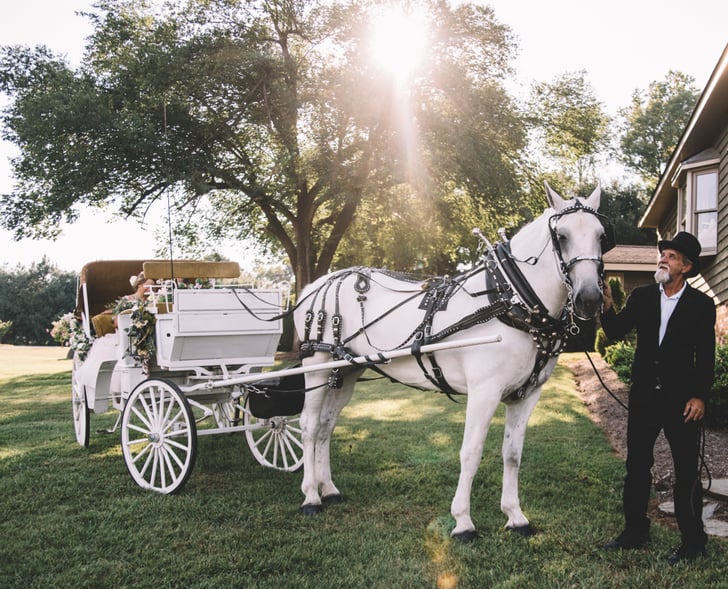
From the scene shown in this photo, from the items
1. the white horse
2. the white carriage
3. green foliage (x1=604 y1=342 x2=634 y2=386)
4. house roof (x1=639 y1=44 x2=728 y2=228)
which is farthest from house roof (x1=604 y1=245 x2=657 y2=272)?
the white horse

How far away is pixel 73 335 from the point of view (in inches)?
345

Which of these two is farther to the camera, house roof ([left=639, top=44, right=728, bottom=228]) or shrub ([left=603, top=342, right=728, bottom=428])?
house roof ([left=639, top=44, right=728, bottom=228])

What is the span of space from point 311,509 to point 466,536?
147 centimetres

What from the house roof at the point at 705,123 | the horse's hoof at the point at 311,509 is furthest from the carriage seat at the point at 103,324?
the house roof at the point at 705,123

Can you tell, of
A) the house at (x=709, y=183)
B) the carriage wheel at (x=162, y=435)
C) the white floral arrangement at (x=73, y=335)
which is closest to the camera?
the carriage wheel at (x=162, y=435)

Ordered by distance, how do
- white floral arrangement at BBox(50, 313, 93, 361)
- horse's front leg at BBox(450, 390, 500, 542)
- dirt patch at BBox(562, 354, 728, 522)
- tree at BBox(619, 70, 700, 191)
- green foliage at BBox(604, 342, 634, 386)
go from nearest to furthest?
horse's front leg at BBox(450, 390, 500, 542)
dirt patch at BBox(562, 354, 728, 522)
white floral arrangement at BBox(50, 313, 93, 361)
green foliage at BBox(604, 342, 634, 386)
tree at BBox(619, 70, 700, 191)

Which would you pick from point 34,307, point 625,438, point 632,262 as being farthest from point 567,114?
point 34,307

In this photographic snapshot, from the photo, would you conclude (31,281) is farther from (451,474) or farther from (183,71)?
(451,474)

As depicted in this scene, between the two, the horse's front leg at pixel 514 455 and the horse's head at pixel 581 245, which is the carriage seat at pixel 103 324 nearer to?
the horse's front leg at pixel 514 455

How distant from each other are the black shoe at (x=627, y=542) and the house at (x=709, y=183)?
755 centimetres

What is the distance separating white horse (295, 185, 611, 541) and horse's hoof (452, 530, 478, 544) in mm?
11

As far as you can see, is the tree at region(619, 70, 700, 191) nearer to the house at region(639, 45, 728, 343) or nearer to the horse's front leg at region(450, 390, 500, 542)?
the house at region(639, 45, 728, 343)

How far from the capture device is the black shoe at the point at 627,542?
461 cm

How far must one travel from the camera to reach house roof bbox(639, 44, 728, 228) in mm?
11023
